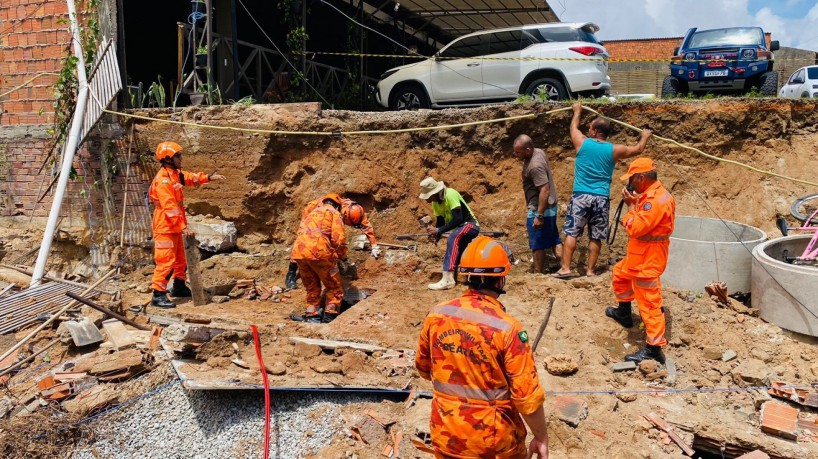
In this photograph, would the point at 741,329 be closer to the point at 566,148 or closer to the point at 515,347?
the point at 566,148

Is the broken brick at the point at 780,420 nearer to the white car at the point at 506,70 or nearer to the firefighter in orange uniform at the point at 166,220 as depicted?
the white car at the point at 506,70

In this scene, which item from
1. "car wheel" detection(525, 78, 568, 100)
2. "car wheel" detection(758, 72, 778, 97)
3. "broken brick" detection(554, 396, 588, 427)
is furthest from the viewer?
"car wheel" detection(758, 72, 778, 97)

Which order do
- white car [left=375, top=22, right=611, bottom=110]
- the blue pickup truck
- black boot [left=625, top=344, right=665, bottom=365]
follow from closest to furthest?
black boot [left=625, top=344, right=665, bottom=365], white car [left=375, top=22, right=611, bottom=110], the blue pickup truck

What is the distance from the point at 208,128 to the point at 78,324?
340cm

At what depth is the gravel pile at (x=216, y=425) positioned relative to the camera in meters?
4.05

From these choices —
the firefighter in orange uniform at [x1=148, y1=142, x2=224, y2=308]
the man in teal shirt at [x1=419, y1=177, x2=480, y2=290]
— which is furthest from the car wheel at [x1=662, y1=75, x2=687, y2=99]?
the firefighter in orange uniform at [x1=148, y1=142, x2=224, y2=308]

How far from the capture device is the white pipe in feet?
22.6

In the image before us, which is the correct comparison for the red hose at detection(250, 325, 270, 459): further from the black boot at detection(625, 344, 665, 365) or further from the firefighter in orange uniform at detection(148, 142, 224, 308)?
the black boot at detection(625, 344, 665, 365)

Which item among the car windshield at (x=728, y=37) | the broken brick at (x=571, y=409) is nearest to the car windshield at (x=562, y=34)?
the car windshield at (x=728, y=37)

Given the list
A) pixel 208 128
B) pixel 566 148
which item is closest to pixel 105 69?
pixel 208 128

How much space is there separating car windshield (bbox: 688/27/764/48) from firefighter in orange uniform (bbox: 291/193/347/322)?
8321 mm

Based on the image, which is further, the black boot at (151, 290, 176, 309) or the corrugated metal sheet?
the black boot at (151, 290, 176, 309)

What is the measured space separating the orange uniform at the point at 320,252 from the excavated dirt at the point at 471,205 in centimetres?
36

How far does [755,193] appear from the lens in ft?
23.3
